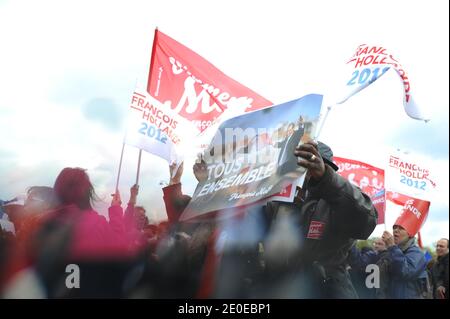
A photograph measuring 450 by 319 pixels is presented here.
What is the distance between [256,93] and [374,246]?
2175mm

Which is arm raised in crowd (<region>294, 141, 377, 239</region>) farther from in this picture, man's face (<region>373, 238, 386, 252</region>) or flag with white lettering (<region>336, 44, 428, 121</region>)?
man's face (<region>373, 238, 386, 252</region>)

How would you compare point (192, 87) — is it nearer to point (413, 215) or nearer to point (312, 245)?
point (312, 245)

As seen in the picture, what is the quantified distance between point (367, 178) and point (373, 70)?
86.2 inches

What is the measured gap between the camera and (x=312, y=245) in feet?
12.1

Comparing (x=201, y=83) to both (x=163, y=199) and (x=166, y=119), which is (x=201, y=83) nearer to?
(x=166, y=119)

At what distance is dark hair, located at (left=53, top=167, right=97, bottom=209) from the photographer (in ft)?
12.2

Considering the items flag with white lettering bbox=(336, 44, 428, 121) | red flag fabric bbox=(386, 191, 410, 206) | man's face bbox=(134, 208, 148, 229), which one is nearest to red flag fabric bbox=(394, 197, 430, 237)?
red flag fabric bbox=(386, 191, 410, 206)

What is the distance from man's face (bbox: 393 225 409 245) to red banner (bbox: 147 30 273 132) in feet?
7.00

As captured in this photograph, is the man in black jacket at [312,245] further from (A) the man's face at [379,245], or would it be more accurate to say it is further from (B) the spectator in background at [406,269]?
(A) the man's face at [379,245]

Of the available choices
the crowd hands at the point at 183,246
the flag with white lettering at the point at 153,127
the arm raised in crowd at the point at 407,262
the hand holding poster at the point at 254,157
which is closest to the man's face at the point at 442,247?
the arm raised in crowd at the point at 407,262

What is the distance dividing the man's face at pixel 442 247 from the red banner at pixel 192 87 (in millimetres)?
2876

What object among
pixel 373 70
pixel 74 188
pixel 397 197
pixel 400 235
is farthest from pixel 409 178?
pixel 74 188

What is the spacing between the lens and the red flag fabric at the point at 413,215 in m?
6.16
